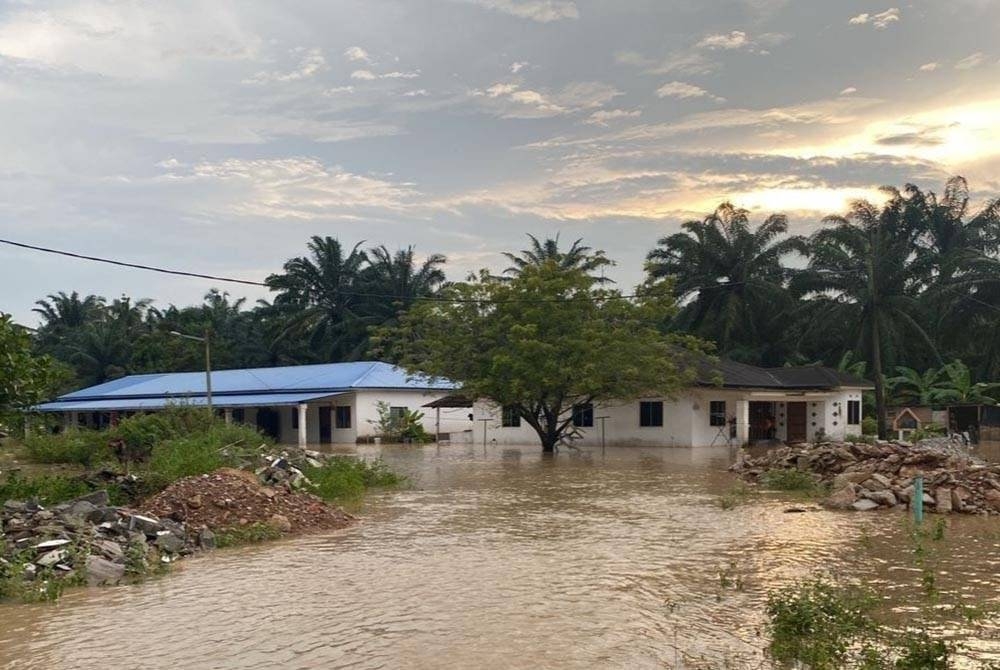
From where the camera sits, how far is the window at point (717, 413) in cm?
3628

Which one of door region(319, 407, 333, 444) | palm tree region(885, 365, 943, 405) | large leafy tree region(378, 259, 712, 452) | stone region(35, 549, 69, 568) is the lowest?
door region(319, 407, 333, 444)

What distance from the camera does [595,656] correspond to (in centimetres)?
773

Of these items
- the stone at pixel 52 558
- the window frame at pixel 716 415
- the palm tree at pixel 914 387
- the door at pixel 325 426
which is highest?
the palm tree at pixel 914 387

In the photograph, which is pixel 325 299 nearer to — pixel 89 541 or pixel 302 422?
pixel 302 422

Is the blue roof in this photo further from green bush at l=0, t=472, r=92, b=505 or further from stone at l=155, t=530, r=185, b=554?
stone at l=155, t=530, r=185, b=554

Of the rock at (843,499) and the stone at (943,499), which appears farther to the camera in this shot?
the rock at (843,499)

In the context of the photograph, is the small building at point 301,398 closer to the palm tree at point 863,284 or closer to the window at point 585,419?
the window at point 585,419

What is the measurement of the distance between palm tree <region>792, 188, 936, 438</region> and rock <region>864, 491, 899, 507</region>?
25.7 metres

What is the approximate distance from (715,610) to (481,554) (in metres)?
4.32

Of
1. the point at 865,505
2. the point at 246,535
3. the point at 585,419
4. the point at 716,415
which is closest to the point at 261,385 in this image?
the point at 585,419

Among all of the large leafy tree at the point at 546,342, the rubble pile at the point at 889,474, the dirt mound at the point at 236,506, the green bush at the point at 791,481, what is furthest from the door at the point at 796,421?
the dirt mound at the point at 236,506

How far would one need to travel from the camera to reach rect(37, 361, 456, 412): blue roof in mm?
45594

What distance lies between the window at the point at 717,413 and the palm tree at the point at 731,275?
638 inches

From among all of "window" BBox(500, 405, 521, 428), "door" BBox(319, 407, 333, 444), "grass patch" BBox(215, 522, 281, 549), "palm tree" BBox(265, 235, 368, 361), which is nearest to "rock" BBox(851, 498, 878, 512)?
"grass patch" BBox(215, 522, 281, 549)
